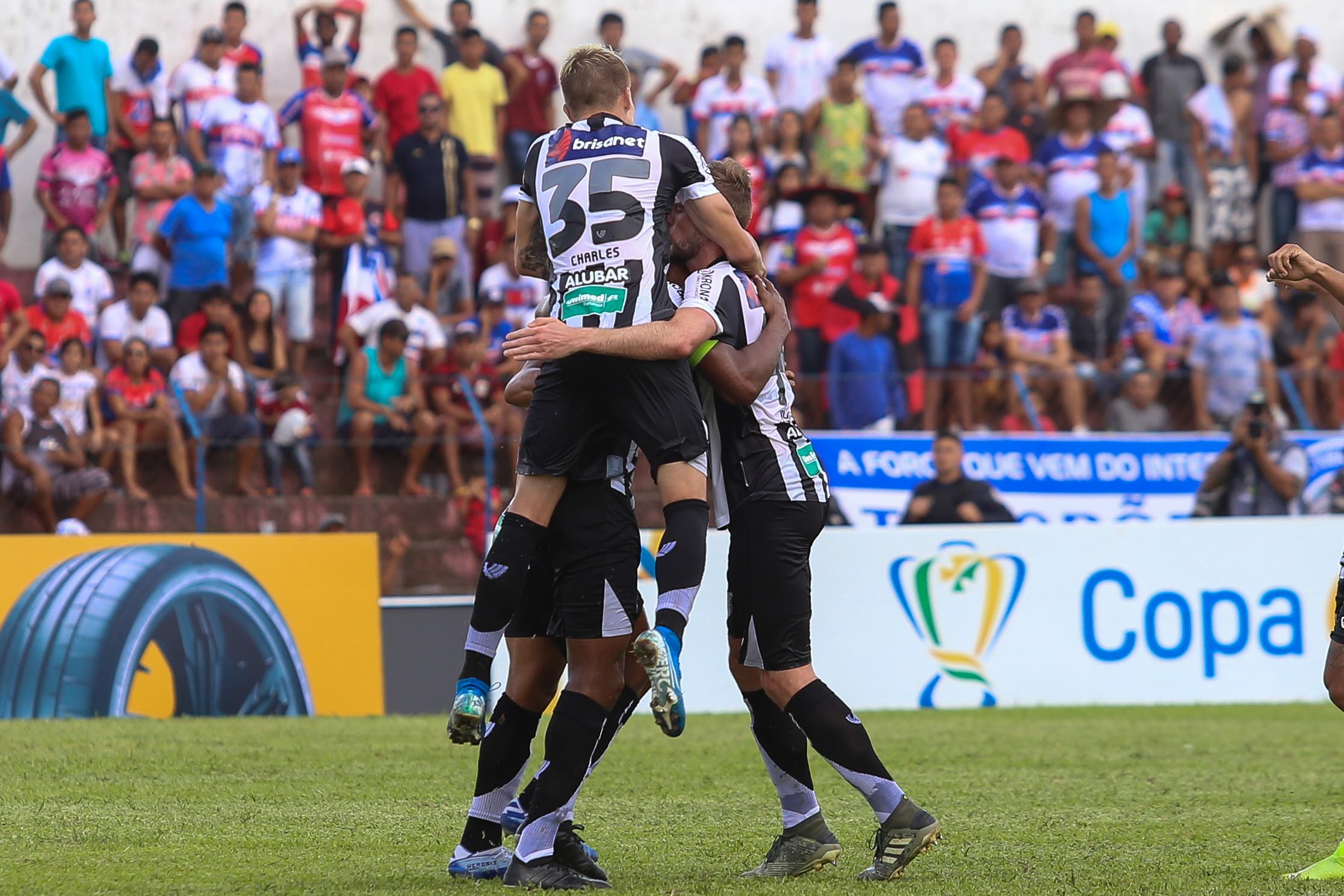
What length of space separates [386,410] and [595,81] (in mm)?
8830

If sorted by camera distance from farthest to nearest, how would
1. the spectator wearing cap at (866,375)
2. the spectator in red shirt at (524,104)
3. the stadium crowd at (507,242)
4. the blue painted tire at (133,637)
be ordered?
the spectator in red shirt at (524,104) → the spectator wearing cap at (866,375) → the stadium crowd at (507,242) → the blue painted tire at (133,637)

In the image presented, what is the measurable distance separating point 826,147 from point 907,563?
6.18 m

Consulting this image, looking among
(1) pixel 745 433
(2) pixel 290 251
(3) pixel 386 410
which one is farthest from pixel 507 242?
(1) pixel 745 433

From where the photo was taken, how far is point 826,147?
56.2 ft

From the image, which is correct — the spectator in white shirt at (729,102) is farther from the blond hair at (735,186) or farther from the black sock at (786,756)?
the black sock at (786,756)

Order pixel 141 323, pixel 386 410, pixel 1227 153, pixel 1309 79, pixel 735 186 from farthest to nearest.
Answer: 1. pixel 1227 153
2. pixel 1309 79
3. pixel 141 323
4. pixel 386 410
5. pixel 735 186

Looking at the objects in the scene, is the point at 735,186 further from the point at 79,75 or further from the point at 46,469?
the point at 79,75

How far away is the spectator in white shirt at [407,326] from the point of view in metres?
14.7

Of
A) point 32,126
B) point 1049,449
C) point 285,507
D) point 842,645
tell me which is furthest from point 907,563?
point 32,126

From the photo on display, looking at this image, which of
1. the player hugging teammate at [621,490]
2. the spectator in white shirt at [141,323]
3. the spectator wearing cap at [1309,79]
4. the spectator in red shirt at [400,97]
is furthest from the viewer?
the spectator wearing cap at [1309,79]

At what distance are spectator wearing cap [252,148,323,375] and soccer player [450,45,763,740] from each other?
33.1 ft

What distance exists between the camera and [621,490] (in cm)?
546

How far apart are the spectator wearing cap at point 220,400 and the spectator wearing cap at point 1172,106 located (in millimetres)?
10806

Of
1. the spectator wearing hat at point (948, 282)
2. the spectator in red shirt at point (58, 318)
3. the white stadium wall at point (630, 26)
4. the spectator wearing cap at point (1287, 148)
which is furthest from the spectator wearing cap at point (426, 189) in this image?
the spectator wearing cap at point (1287, 148)
